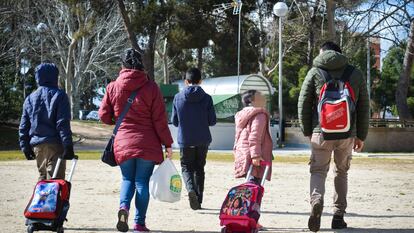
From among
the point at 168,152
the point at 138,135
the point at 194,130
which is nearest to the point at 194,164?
the point at 194,130

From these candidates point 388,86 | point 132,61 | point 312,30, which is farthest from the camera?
point 388,86

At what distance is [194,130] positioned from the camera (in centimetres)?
810

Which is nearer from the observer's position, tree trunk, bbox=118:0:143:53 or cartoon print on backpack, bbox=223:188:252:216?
cartoon print on backpack, bbox=223:188:252:216

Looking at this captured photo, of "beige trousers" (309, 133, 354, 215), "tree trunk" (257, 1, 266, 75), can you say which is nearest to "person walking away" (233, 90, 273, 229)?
"beige trousers" (309, 133, 354, 215)

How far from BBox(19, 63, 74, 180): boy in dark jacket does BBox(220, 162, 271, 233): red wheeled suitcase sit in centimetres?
181

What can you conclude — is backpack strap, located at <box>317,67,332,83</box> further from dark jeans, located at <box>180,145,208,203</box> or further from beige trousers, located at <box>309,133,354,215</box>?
dark jeans, located at <box>180,145,208,203</box>

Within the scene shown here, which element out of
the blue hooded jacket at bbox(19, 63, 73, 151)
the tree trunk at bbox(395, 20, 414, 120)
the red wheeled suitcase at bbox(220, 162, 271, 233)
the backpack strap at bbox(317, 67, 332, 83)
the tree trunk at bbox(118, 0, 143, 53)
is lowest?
the red wheeled suitcase at bbox(220, 162, 271, 233)

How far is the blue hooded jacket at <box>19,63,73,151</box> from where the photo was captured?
20.1ft

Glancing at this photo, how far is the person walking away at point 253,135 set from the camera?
6.54m

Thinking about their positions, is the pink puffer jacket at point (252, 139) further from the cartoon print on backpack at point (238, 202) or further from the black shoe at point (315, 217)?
the cartoon print on backpack at point (238, 202)

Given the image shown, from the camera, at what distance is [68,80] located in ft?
149

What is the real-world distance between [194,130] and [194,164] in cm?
47

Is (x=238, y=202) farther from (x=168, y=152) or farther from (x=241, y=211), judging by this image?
(x=168, y=152)

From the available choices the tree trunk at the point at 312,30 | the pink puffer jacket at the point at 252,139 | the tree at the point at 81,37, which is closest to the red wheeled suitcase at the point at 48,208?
the pink puffer jacket at the point at 252,139
